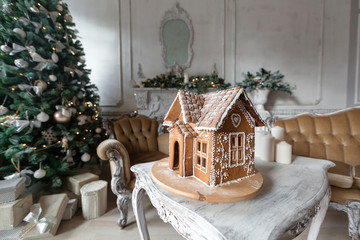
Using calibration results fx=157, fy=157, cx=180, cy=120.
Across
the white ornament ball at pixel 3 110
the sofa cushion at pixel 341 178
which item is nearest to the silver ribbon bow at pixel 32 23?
the white ornament ball at pixel 3 110

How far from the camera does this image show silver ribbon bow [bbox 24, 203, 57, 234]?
1419 millimetres

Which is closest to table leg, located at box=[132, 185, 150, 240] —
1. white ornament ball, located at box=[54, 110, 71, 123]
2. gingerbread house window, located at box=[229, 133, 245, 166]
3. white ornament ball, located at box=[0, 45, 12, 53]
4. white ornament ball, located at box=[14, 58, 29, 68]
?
gingerbread house window, located at box=[229, 133, 245, 166]

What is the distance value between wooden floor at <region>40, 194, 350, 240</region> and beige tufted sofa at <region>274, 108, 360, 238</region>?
416 millimetres

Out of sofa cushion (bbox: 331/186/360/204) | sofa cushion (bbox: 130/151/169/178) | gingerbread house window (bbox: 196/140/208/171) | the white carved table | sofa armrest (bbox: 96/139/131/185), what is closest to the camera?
the white carved table

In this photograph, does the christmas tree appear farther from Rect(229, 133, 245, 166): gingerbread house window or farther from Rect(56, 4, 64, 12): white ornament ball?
Rect(229, 133, 245, 166): gingerbread house window

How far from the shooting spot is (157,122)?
2469 mm

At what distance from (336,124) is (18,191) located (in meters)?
3.43

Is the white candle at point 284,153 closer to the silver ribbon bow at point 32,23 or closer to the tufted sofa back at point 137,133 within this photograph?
the tufted sofa back at point 137,133

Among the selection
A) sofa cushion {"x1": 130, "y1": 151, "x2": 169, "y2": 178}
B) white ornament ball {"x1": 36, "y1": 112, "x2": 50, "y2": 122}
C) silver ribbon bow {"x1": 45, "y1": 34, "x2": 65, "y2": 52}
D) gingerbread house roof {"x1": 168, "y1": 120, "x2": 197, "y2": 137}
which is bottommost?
sofa cushion {"x1": 130, "y1": 151, "x2": 169, "y2": 178}

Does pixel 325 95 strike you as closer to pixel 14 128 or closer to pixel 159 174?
pixel 159 174

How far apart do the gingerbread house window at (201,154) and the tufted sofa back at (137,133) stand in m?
1.41

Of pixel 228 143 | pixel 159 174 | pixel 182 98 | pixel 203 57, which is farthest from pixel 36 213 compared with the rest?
pixel 203 57

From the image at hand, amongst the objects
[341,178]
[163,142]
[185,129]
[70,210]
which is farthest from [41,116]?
[341,178]

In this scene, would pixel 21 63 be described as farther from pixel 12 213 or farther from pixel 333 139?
pixel 333 139
